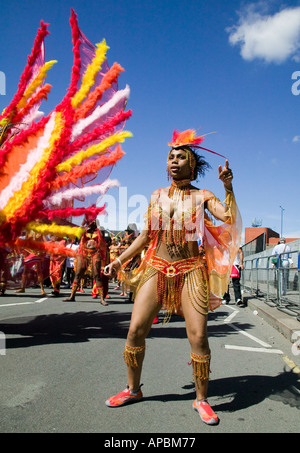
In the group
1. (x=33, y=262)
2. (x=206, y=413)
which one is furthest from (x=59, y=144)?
(x=206, y=413)

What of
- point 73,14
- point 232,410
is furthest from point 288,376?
point 73,14

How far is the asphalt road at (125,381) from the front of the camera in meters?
Result: 2.66

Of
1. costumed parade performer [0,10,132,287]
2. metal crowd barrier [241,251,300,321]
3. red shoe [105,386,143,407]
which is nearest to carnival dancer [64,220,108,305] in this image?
metal crowd barrier [241,251,300,321]

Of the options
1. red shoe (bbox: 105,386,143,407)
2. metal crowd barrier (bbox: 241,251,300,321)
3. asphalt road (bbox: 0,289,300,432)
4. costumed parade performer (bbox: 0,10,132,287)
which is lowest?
asphalt road (bbox: 0,289,300,432)

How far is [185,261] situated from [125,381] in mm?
1381

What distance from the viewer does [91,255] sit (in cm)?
1004

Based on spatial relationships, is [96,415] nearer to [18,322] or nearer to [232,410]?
[232,410]

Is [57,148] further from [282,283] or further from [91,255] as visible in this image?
[282,283]

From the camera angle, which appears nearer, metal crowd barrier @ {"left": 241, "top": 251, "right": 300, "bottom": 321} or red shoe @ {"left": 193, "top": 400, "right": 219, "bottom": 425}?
red shoe @ {"left": 193, "top": 400, "right": 219, "bottom": 425}

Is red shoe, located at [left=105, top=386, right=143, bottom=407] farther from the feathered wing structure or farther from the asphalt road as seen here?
the feathered wing structure

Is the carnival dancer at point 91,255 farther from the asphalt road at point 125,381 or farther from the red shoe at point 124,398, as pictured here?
the red shoe at point 124,398

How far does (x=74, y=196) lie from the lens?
4.23m

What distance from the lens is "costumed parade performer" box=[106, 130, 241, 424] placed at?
9.50 feet

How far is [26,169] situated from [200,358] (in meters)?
2.62
